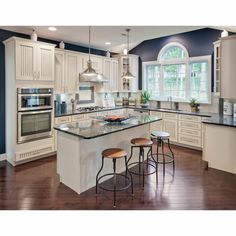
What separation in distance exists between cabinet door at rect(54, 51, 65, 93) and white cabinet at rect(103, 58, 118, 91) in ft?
5.19

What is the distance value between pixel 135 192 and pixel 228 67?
9.16ft

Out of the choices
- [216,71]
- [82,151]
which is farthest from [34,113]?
[216,71]

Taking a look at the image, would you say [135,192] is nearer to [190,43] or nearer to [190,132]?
[190,132]

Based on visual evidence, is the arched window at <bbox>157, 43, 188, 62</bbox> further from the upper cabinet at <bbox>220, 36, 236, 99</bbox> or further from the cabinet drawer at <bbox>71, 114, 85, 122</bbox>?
the cabinet drawer at <bbox>71, 114, 85, 122</bbox>

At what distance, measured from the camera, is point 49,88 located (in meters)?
5.17

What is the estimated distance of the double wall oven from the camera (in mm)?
4664

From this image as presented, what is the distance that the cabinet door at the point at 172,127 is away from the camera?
6266mm

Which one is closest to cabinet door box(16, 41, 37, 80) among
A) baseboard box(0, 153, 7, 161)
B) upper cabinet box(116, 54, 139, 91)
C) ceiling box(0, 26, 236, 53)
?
ceiling box(0, 26, 236, 53)

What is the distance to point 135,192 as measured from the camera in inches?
139

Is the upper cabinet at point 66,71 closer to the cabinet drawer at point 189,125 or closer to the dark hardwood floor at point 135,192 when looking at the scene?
the dark hardwood floor at point 135,192
